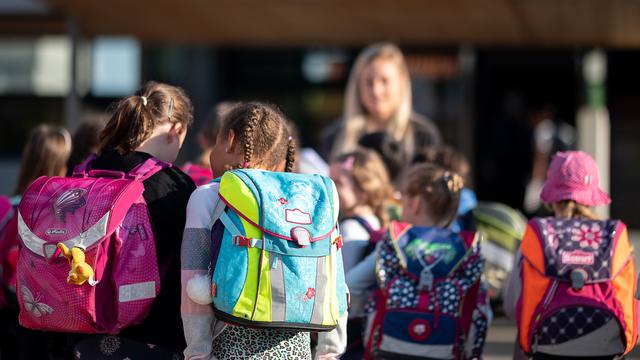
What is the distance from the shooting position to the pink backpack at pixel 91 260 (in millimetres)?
3584

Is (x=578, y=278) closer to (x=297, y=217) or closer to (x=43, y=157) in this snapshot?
(x=297, y=217)

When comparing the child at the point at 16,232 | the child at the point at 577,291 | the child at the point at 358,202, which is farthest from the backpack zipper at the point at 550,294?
the child at the point at 16,232

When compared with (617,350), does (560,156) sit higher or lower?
higher

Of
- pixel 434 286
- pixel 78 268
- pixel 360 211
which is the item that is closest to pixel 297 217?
pixel 78 268

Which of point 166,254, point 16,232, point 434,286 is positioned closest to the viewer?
point 166,254

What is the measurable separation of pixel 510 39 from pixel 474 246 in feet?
22.2

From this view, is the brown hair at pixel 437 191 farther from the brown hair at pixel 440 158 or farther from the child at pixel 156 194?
the child at pixel 156 194

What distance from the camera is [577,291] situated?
4594mm

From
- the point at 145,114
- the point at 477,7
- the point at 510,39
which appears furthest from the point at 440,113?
the point at 145,114

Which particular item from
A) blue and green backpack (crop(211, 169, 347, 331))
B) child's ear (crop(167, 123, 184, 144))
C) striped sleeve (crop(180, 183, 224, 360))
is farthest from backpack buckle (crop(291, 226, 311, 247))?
child's ear (crop(167, 123, 184, 144))

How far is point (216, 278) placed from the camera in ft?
11.5

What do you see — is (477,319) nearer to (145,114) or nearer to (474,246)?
(474,246)

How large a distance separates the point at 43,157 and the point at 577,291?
2.67 m

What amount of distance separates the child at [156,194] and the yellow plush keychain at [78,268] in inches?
10.6
